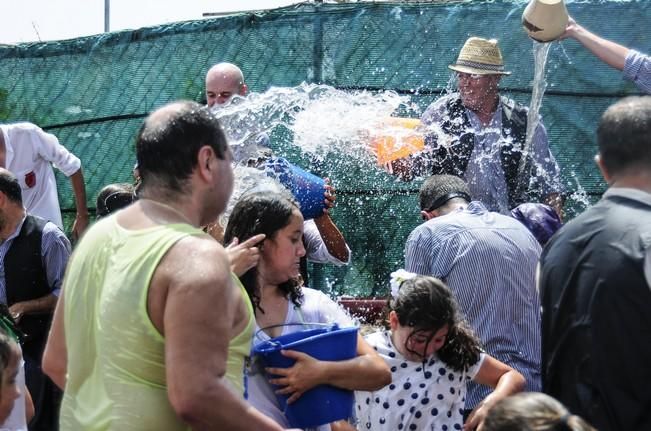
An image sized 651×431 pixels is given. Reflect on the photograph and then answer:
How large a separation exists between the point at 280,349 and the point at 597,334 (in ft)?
3.27

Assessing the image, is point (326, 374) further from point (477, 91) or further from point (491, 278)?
point (477, 91)

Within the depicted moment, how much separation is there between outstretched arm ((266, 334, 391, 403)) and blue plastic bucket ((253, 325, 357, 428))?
2 centimetres

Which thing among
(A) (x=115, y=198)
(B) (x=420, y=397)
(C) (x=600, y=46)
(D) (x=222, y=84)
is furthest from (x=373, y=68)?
(B) (x=420, y=397)

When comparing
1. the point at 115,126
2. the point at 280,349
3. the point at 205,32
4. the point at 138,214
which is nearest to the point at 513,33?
the point at 205,32

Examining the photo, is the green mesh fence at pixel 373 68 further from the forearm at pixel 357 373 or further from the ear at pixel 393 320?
the forearm at pixel 357 373

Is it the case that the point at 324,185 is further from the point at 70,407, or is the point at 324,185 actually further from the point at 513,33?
the point at 70,407

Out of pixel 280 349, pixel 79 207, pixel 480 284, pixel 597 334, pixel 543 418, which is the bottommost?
pixel 79 207

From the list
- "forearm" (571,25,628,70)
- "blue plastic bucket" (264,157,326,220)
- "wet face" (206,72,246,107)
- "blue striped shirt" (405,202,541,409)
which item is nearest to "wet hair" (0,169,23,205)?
"wet face" (206,72,246,107)

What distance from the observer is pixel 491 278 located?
477 cm

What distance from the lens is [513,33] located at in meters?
6.75

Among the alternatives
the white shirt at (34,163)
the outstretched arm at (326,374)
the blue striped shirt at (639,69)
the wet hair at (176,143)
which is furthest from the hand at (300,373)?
the white shirt at (34,163)

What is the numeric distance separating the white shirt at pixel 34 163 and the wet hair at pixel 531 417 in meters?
4.98

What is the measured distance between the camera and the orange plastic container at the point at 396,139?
6.26 meters

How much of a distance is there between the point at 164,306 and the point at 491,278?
7.53ft
